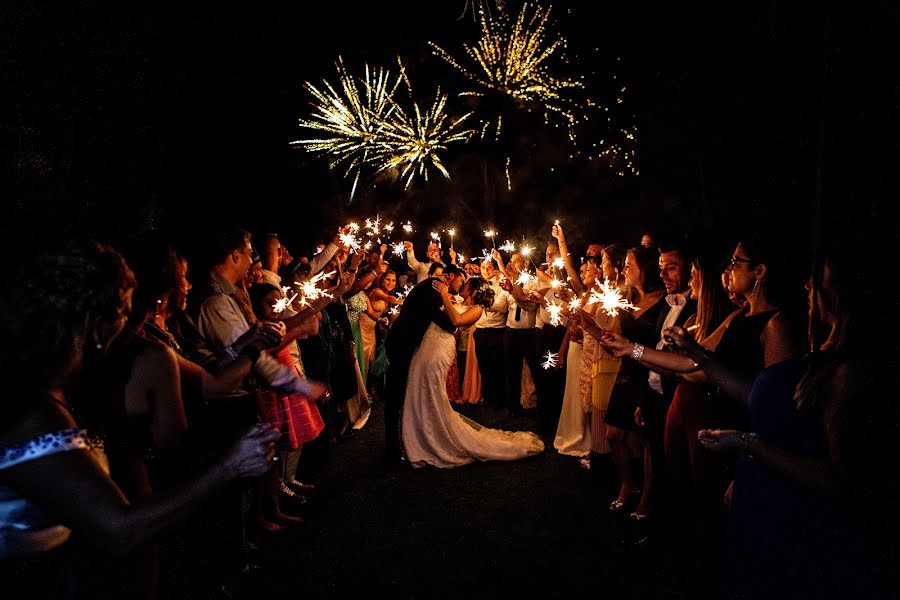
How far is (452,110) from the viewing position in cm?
1541

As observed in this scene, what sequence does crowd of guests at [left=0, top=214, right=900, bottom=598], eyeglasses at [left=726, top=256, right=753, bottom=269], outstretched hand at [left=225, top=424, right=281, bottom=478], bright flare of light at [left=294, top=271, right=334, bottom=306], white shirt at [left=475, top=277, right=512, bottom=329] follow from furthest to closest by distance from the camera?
white shirt at [left=475, top=277, right=512, bottom=329]
bright flare of light at [left=294, top=271, right=334, bottom=306]
eyeglasses at [left=726, top=256, right=753, bottom=269]
outstretched hand at [left=225, top=424, right=281, bottom=478]
crowd of guests at [left=0, top=214, right=900, bottom=598]

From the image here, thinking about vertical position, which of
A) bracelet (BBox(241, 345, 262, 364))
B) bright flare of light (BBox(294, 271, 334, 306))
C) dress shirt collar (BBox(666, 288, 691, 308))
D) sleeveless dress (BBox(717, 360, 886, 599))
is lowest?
sleeveless dress (BBox(717, 360, 886, 599))

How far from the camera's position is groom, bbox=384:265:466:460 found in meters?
6.70

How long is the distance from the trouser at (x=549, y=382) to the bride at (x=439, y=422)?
1.39 meters

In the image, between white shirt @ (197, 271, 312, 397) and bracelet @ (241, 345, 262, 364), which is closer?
bracelet @ (241, 345, 262, 364)

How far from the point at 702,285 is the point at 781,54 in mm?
5514

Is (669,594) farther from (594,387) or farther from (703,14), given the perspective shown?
(703,14)

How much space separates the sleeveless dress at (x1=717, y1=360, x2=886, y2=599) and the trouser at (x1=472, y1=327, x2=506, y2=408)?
685 cm

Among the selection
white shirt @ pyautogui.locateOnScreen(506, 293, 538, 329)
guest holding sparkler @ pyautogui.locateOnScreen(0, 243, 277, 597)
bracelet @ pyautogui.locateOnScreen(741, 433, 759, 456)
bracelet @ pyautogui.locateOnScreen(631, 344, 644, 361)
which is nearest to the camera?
guest holding sparkler @ pyautogui.locateOnScreen(0, 243, 277, 597)

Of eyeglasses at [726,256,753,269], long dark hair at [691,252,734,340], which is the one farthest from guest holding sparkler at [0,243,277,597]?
long dark hair at [691,252,734,340]

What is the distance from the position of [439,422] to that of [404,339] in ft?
3.40

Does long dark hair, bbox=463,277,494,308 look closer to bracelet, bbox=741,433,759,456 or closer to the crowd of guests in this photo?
the crowd of guests

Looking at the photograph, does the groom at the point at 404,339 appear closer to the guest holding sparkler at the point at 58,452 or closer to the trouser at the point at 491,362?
the trouser at the point at 491,362

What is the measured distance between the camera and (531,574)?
4145 mm
